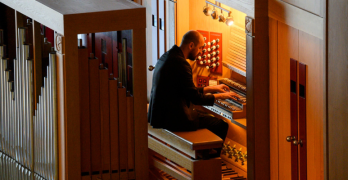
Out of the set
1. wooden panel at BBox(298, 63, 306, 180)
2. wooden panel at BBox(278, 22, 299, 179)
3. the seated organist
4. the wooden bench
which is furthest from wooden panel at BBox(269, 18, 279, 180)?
the seated organist

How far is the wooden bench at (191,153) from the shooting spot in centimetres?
424

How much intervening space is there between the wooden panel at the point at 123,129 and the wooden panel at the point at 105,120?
9 cm

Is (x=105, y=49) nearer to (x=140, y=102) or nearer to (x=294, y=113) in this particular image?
(x=140, y=102)

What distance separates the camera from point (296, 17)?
3270mm

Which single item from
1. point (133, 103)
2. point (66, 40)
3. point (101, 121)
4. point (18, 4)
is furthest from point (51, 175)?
point (18, 4)

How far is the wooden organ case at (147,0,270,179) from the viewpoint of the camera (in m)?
3.79

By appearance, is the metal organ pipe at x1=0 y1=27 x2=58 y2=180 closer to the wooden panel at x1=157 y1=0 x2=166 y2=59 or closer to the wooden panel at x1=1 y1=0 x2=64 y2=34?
the wooden panel at x1=1 y1=0 x2=64 y2=34

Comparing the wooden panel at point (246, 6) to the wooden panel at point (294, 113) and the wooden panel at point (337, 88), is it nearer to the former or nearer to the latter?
the wooden panel at point (294, 113)

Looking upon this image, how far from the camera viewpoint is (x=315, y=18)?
3012 millimetres

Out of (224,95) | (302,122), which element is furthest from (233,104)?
(302,122)

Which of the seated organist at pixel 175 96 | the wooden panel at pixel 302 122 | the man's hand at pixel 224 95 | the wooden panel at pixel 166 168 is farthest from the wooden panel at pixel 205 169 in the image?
the wooden panel at pixel 302 122

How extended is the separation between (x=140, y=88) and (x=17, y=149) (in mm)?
1392

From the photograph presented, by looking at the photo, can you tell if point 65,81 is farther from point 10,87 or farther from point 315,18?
point 315,18

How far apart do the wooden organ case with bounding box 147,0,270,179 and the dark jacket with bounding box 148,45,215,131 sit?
0.14m
